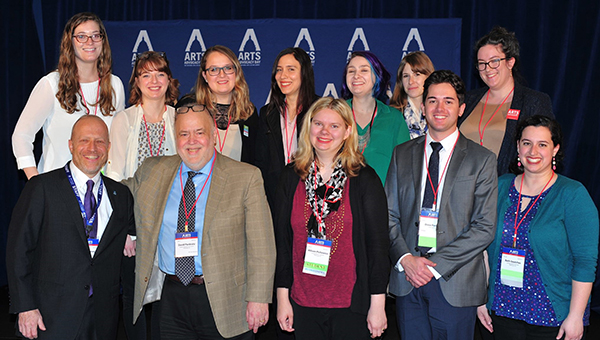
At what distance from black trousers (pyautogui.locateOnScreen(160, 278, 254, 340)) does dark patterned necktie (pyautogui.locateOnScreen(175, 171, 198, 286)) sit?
53mm

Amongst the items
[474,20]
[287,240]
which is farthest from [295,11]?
[287,240]

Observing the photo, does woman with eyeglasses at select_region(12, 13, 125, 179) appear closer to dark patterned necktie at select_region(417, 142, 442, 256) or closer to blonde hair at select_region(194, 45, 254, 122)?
blonde hair at select_region(194, 45, 254, 122)

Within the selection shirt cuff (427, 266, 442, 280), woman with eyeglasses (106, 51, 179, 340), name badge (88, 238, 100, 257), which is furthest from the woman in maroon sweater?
woman with eyeglasses (106, 51, 179, 340)

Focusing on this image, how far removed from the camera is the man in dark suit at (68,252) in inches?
97.0

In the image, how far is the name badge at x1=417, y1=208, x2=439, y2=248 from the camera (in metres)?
2.64

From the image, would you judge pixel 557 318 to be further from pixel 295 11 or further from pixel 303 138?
pixel 295 11

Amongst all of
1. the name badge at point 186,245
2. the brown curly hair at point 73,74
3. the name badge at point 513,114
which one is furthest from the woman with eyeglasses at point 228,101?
the name badge at point 513,114

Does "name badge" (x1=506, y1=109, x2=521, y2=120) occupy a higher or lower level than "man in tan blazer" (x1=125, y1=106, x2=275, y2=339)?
higher

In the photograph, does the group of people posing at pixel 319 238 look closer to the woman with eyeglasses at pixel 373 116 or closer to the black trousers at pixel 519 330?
the black trousers at pixel 519 330

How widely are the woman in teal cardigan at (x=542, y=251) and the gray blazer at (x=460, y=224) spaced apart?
16 cm

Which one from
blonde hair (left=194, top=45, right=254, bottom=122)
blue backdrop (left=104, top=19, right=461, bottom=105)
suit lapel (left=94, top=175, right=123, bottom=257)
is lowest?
suit lapel (left=94, top=175, right=123, bottom=257)

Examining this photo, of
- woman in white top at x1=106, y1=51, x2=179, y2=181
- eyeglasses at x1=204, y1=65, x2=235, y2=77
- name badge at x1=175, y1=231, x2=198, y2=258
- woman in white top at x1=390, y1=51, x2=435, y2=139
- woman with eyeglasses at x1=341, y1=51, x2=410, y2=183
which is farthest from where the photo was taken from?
woman in white top at x1=390, y1=51, x2=435, y2=139

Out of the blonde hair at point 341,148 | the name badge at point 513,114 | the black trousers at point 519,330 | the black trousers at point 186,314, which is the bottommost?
the black trousers at point 519,330

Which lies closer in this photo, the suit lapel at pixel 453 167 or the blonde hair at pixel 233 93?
the suit lapel at pixel 453 167
